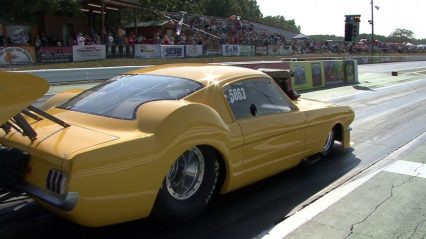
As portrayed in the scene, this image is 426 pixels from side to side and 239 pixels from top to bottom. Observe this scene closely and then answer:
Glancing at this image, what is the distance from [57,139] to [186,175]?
106 cm

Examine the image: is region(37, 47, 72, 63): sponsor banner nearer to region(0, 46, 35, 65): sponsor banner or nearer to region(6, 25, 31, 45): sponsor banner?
region(0, 46, 35, 65): sponsor banner

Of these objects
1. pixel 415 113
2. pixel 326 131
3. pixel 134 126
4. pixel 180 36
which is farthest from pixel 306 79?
pixel 180 36

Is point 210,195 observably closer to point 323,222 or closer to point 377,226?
point 323,222

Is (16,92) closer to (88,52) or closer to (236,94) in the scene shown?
(236,94)

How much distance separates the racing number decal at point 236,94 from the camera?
4601 mm

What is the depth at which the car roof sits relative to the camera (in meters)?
4.60

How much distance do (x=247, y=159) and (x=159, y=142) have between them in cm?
118

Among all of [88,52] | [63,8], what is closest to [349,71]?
[88,52]

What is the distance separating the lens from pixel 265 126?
15.5 ft

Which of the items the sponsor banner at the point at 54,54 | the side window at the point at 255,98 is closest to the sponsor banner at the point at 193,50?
the sponsor banner at the point at 54,54

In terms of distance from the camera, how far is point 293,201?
186 inches

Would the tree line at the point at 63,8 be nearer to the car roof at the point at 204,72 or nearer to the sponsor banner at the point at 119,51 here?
the sponsor banner at the point at 119,51

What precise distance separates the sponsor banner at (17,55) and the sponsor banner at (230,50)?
16.9 meters

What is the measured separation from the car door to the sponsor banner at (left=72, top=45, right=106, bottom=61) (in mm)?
21512
